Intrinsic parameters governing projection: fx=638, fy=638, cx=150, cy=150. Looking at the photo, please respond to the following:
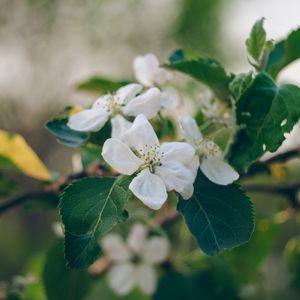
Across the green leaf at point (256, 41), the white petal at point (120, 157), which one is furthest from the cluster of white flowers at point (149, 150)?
the green leaf at point (256, 41)

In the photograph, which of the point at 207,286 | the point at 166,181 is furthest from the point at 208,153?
the point at 207,286

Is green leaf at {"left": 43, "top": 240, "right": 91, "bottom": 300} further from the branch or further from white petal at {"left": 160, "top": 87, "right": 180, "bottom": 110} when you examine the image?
white petal at {"left": 160, "top": 87, "right": 180, "bottom": 110}

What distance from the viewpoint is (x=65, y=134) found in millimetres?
952

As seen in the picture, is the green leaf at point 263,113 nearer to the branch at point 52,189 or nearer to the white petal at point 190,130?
the white petal at point 190,130

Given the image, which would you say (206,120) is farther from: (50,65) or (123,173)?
(50,65)

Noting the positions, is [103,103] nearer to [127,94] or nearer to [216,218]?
[127,94]

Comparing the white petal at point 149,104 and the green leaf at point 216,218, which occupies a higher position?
the white petal at point 149,104

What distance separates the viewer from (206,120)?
0.98 metres

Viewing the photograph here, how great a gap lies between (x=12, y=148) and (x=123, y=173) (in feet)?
1.37

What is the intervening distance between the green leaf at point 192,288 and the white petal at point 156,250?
5 centimetres

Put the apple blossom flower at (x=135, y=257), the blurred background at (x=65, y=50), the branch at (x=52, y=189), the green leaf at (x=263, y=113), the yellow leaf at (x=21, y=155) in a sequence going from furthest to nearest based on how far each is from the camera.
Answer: the blurred background at (x=65, y=50)
the apple blossom flower at (x=135, y=257)
the yellow leaf at (x=21, y=155)
the branch at (x=52, y=189)
the green leaf at (x=263, y=113)

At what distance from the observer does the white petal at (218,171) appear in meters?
0.81

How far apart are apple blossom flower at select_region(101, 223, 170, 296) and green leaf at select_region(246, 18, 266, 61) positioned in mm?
569

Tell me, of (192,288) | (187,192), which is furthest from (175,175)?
(192,288)
